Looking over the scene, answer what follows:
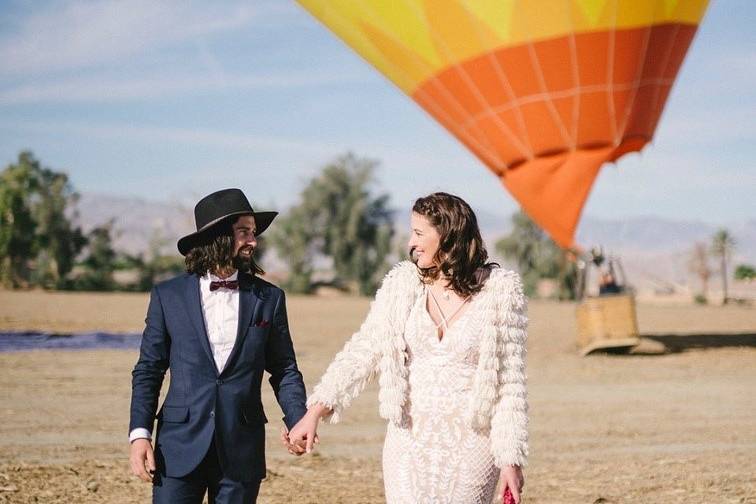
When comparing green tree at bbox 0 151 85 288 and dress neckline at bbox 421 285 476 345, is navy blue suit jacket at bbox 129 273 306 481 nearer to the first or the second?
dress neckline at bbox 421 285 476 345

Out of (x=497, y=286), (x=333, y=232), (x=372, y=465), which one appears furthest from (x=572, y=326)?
(x=333, y=232)

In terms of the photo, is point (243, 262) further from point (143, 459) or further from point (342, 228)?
point (342, 228)

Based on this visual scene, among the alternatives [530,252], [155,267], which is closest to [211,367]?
[155,267]

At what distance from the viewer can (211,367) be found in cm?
392

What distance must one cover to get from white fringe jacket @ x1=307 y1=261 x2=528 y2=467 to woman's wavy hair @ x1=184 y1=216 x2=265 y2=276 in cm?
58

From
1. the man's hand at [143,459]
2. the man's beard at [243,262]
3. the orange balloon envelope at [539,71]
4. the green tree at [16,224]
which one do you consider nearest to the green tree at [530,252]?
the green tree at [16,224]

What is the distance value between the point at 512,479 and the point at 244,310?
3.90 ft

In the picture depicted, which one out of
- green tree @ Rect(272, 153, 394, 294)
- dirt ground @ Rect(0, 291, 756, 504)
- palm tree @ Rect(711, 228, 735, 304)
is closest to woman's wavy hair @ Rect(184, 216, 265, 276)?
dirt ground @ Rect(0, 291, 756, 504)

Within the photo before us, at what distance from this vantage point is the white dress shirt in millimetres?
3973

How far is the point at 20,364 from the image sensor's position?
14.9 meters

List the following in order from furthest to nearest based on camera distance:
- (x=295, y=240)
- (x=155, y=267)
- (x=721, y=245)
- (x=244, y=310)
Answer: (x=721, y=245)
(x=295, y=240)
(x=155, y=267)
(x=244, y=310)

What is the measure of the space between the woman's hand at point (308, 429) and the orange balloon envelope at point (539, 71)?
38.3 ft

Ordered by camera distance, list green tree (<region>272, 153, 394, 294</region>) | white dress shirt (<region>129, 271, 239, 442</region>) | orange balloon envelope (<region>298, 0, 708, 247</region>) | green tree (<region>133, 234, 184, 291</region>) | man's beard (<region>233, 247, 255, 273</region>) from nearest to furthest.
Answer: white dress shirt (<region>129, 271, 239, 442</region>)
man's beard (<region>233, 247, 255, 273</region>)
orange balloon envelope (<region>298, 0, 708, 247</region>)
green tree (<region>133, 234, 184, 291</region>)
green tree (<region>272, 153, 394, 294</region>)

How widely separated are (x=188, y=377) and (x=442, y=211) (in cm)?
114
